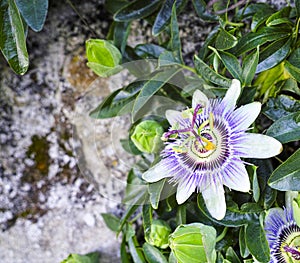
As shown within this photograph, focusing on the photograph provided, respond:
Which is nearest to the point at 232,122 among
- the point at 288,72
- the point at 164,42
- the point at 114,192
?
the point at 288,72

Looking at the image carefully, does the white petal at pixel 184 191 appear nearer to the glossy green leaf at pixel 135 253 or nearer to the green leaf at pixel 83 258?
the glossy green leaf at pixel 135 253

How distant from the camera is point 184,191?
4.36 feet

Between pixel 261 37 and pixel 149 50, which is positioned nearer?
pixel 261 37

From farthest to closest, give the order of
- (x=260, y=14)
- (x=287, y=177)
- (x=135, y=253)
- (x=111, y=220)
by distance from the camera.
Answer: (x=111, y=220), (x=135, y=253), (x=260, y=14), (x=287, y=177)

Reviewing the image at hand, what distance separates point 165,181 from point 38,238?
562 mm

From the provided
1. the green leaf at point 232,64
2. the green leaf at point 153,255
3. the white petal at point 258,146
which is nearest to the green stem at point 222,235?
the green leaf at point 153,255

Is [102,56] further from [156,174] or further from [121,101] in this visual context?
[156,174]

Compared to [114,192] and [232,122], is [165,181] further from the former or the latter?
[114,192]

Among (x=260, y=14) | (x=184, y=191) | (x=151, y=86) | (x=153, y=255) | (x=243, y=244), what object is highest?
(x=260, y=14)

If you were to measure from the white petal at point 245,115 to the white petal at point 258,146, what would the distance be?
22mm

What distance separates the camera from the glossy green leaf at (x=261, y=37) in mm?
1370

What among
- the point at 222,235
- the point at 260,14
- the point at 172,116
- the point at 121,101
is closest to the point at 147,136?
the point at 172,116

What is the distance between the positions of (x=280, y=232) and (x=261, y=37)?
0.43 m

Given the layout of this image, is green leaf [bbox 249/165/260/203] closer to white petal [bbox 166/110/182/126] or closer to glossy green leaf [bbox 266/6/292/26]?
white petal [bbox 166/110/182/126]
